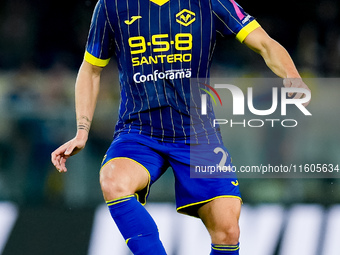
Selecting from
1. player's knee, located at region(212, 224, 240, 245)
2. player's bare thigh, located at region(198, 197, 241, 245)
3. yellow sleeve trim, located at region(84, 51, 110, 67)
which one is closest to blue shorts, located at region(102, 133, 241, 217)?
player's bare thigh, located at region(198, 197, 241, 245)

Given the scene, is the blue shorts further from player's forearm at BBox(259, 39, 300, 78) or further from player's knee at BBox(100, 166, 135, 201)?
player's forearm at BBox(259, 39, 300, 78)

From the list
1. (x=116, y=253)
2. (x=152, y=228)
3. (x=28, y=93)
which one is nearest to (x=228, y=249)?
(x=152, y=228)

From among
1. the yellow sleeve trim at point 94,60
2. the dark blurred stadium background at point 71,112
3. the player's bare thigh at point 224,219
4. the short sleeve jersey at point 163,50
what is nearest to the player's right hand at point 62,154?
the short sleeve jersey at point 163,50

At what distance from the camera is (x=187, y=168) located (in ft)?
9.78

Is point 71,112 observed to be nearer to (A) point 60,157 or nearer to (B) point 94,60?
(B) point 94,60

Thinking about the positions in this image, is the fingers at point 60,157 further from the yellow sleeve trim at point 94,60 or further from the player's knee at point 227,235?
the player's knee at point 227,235

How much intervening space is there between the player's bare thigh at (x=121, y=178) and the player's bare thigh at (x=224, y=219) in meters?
0.38

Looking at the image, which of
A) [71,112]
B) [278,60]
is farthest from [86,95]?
[71,112]

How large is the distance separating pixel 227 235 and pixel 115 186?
61 cm

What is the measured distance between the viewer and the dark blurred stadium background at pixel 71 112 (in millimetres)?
5008

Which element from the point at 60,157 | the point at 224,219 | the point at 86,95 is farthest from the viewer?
the point at 86,95

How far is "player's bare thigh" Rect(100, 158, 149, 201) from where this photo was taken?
2.69 m

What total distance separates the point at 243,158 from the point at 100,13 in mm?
2757

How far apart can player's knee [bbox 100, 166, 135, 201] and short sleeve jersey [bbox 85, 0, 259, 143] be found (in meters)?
0.36
